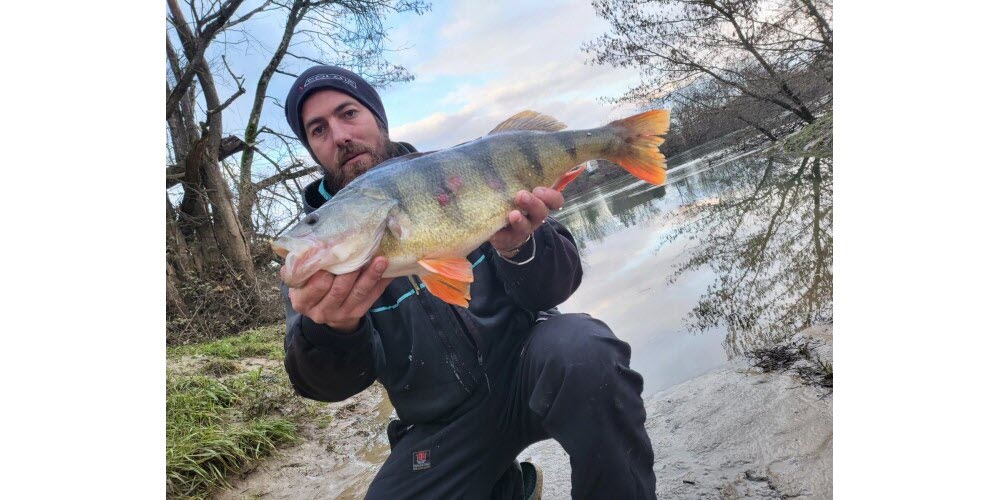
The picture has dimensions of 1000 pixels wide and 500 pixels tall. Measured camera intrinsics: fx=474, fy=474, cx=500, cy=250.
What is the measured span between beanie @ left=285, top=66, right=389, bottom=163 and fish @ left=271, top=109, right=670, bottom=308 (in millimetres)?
1033

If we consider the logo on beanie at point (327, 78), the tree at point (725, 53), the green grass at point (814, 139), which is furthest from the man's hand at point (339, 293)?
the green grass at point (814, 139)

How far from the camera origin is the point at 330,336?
1.13m

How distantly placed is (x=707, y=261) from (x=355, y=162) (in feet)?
9.72

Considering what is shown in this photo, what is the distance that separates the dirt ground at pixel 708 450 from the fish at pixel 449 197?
1.01m

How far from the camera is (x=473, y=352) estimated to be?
4.66ft

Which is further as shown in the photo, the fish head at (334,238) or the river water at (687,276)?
the river water at (687,276)

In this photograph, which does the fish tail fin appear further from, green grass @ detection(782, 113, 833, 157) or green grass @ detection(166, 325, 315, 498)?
green grass @ detection(782, 113, 833, 157)

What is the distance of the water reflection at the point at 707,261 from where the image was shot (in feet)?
8.48

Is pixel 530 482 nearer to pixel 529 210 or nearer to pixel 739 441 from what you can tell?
pixel 739 441

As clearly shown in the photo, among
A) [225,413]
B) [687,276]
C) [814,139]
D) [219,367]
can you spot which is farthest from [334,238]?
[814,139]

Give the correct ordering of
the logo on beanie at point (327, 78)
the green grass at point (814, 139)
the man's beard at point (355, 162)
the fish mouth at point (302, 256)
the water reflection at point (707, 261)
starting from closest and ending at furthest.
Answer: the fish mouth at point (302, 256)
the man's beard at point (355, 162)
the logo on beanie at point (327, 78)
the water reflection at point (707, 261)
the green grass at point (814, 139)

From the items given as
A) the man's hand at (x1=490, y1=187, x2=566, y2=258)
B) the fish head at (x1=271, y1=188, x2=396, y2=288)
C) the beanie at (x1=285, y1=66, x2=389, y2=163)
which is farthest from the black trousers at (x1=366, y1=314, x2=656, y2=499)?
the beanie at (x1=285, y1=66, x2=389, y2=163)

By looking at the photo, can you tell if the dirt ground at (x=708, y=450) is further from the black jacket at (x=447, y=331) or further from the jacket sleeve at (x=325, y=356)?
the jacket sleeve at (x=325, y=356)
